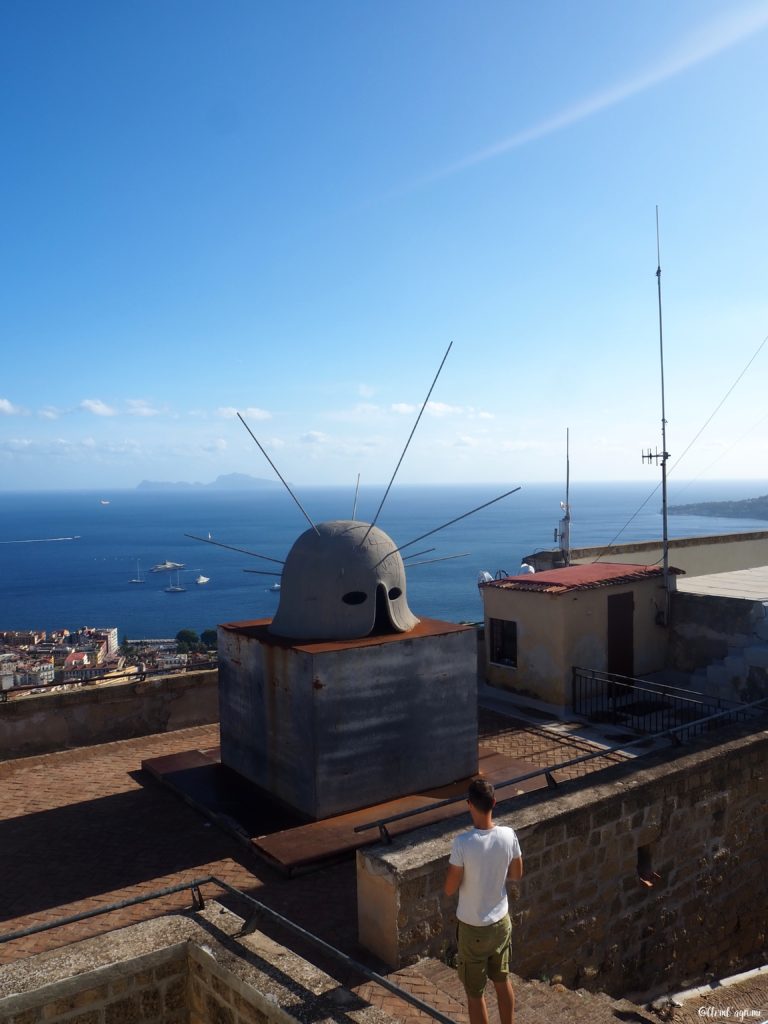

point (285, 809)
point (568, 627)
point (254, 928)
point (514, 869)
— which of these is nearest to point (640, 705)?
point (568, 627)

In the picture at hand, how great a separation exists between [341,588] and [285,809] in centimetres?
267

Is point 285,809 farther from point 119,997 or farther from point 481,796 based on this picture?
point 481,796

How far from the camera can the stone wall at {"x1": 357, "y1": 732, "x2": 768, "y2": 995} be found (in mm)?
6062

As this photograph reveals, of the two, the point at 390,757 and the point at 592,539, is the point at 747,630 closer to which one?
the point at 390,757

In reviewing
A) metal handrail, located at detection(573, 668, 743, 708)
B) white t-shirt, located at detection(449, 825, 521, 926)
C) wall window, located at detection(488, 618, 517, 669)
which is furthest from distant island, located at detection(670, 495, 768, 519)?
white t-shirt, located at detection(449, 825, 521, 926)

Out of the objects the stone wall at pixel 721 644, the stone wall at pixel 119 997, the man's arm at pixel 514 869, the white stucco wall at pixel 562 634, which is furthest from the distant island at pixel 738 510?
the stone wall at pixel 119 997

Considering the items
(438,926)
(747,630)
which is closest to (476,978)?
(438,926)

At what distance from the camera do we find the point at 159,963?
5.59m

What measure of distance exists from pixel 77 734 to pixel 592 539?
126 m

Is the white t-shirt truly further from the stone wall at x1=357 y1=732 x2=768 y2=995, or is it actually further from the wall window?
the wall window

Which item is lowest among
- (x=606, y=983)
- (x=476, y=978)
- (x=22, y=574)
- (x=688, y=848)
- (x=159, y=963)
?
(x=22, y=574)

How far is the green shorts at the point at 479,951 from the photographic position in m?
4.79

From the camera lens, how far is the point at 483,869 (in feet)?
15.4

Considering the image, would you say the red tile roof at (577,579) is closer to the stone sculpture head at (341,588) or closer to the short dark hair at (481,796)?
the stone sculpture head at (341,588)
